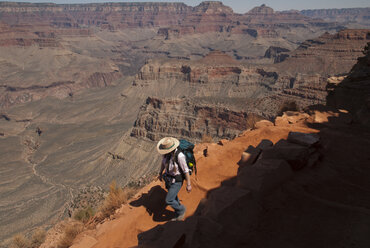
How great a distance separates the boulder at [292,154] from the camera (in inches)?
254

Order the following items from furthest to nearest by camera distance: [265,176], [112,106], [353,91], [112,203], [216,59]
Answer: [216,59] → [112,106] → [353,91] → [112,203] → [265,176]

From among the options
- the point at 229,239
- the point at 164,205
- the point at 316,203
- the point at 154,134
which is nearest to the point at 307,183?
the point at 316,203

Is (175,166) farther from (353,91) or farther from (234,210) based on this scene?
(353,91)

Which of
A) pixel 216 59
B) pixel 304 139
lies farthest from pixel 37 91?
pixel 304 139

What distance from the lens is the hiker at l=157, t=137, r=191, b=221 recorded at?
636 cm

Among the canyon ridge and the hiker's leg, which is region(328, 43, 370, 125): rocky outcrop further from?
the hiker's leg

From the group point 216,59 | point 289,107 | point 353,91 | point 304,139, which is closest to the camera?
point 304,139

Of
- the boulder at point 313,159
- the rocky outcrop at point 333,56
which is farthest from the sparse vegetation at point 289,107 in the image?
the rocky outcrop at point 333,56

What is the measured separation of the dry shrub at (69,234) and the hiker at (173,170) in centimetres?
316

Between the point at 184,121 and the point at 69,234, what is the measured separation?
37.5 metres

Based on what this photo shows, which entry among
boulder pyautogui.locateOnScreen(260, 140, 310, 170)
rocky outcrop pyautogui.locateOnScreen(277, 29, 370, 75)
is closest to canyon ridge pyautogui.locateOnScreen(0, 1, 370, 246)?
rocky outcrop pyautogui.locateOnScreen(277, 29, 370, 75)

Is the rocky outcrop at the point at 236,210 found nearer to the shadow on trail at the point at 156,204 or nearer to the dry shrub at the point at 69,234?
the shadow on trail at the point at 156,204

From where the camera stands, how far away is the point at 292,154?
21.4 feet

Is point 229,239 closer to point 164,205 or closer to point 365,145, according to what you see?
point 164,205
